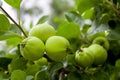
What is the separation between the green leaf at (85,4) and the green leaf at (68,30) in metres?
0.14

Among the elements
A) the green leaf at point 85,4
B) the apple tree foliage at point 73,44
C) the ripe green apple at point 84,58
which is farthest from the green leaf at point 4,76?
the green leaf at point 85,4

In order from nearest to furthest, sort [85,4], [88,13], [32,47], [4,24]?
[32,47] < [4,24] < [85,4] < [88,13]

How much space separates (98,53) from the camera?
95cm

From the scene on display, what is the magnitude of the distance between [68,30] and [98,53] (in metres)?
0.11

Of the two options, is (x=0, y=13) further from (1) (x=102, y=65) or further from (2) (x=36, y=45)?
(1) (x=102, y=65)

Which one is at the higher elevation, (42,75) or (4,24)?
(4,24)

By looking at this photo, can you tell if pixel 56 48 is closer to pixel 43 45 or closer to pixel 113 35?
pixel 43 45

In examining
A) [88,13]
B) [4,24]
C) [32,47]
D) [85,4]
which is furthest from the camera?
[88,13]

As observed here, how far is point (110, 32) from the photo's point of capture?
98cm

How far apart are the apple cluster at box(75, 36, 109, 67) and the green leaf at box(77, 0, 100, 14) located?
14cm

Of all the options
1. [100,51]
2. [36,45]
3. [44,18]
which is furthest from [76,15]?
[36,45]

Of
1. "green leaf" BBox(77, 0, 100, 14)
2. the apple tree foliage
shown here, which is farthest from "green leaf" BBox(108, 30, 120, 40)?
"green leaf" BBox(77, 0, 100, 14)

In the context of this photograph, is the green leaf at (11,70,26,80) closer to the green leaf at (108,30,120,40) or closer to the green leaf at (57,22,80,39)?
the green leaf at (57,22,80,39)

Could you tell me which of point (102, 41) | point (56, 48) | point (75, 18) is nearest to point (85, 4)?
point (75, 18)
